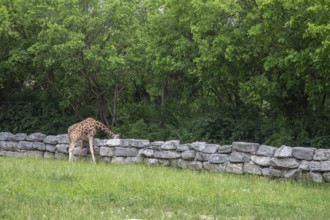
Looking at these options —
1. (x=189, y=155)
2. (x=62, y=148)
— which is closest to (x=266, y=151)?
(x=189, y=155)

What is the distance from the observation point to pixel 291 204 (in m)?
9.73

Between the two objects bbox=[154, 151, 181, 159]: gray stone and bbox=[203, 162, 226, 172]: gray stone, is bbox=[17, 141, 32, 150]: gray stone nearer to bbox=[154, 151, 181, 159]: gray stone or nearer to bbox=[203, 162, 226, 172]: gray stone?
bbox=[154, 151, 181, 159]: gray stone

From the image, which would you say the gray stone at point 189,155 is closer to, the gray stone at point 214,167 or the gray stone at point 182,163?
the gray stone at point 182,163

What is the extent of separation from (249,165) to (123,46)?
7.70m

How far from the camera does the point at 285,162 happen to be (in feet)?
44.6

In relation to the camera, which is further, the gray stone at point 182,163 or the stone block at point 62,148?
the stone block at point 62,148

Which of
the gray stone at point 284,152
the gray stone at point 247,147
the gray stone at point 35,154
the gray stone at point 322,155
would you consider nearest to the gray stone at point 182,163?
the gray stone at point 247,147

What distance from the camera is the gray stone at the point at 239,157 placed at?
14.4 metres

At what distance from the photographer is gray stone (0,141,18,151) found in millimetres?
19266

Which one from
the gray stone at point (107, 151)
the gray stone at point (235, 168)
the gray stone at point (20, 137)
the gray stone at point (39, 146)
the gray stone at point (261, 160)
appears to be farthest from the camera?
the gray stone at point (20, 137)

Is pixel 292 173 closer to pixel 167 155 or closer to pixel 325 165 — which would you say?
pixel 325 165

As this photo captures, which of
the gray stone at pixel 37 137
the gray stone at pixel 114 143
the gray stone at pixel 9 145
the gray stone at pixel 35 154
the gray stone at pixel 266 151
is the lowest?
the gray stone at pixel 35 154

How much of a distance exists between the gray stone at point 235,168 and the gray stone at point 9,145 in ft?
28.1

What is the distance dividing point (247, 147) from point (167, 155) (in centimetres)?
273
